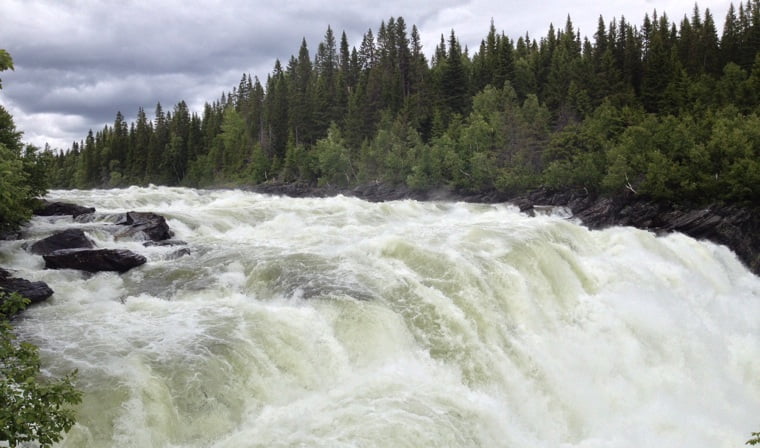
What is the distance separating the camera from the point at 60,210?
25.9 metres

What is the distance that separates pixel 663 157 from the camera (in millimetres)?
34625

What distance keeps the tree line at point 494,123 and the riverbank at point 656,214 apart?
101cm

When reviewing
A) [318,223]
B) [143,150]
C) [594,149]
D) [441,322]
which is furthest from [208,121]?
[441,322]

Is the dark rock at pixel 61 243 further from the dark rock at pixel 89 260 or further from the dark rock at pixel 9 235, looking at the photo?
the dark rock at pixel 9 235

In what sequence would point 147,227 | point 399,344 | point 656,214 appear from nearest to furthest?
point 399,344, point 147,227, point 656,214

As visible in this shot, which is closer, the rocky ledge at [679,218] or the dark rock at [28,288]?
the dark rock at [28,288]

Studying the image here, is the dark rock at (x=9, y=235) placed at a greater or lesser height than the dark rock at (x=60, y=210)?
lesser

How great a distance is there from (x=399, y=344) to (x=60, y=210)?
73.9 ft

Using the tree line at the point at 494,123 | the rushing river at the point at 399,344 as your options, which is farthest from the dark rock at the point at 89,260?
the tree line at the point at 494,123

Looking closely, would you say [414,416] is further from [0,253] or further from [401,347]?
[0,253]

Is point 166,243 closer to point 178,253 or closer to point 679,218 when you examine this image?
point 178,253

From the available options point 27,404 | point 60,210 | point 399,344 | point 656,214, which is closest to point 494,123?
point 656,214

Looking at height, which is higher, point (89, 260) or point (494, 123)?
point (494, 123)

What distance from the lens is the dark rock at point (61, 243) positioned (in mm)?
17094
